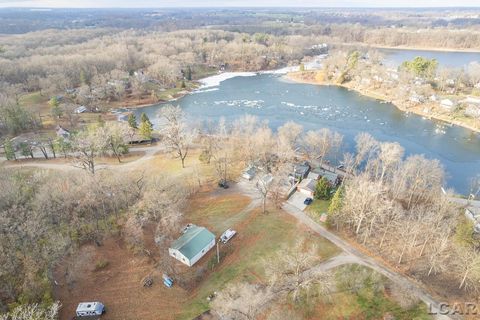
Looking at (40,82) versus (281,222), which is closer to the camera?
(281,222)

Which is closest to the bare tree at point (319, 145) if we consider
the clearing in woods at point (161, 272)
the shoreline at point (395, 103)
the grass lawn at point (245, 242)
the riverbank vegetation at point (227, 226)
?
the riverbank vegetation at point (227, 226)

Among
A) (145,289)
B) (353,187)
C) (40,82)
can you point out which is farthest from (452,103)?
(40,82)

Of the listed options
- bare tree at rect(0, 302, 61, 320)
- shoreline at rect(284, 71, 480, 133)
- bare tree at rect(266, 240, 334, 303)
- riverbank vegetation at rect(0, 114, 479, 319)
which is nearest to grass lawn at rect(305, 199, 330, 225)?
riverbank vegetation at rect(0, 114, 479, 319)

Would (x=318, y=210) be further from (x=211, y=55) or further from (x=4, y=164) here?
(x=211, y=55)

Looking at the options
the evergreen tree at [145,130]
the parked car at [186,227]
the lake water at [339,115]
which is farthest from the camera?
the evergreen tree at [145,130]

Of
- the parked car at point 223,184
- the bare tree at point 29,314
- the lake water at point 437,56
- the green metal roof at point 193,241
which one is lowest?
the parked car at point 223,184

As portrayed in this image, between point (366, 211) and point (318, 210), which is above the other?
point (366, 211)

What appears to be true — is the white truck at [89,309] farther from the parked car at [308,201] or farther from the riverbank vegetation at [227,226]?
the parked car at [308,201]

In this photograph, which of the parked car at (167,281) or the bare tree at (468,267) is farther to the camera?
the parked car at (167,281)
